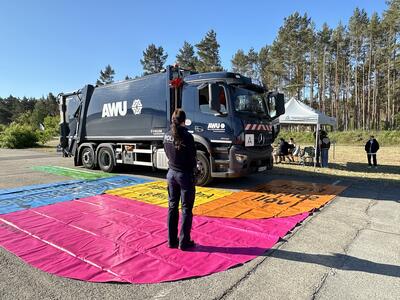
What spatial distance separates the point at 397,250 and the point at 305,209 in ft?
6.85

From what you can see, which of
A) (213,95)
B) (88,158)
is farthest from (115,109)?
(213,95)

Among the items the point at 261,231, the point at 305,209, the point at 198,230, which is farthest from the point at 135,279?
the point at 305,209

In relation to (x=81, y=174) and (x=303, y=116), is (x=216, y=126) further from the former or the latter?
(x=303, y=116)

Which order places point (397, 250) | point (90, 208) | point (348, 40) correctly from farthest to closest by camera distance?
point (348, 40) < point (90, 208) < point (397, 250)

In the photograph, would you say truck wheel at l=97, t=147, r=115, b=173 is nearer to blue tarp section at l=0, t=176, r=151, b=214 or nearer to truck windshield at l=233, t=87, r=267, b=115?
blue tarp section at l=0, t=176, r=151, b=214

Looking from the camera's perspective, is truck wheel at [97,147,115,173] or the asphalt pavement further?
truck wheel at [97,147,115,173]

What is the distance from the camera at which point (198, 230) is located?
495 centimetres

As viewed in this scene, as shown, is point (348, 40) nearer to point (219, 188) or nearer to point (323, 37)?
point (323, 37)

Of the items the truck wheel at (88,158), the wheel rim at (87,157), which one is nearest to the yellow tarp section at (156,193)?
the truck wheel at (88,158)

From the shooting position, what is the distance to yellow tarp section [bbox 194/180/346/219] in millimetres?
5936

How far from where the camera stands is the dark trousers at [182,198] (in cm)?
406

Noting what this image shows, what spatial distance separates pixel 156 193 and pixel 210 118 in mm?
2294

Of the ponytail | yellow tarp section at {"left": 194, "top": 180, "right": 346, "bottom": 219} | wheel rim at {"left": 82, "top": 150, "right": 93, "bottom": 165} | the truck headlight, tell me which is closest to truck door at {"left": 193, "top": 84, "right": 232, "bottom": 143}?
the truck headlight

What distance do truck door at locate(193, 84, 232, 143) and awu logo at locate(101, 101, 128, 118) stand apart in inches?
124
